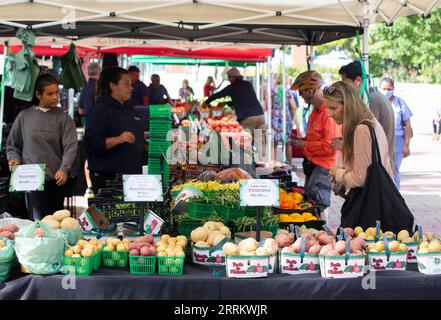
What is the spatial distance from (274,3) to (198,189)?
224 centimetres

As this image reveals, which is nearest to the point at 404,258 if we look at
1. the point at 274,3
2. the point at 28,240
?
the point at 28,240

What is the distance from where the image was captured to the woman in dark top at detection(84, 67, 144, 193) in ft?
24.3

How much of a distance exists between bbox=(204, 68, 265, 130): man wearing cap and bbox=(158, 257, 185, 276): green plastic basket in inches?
408

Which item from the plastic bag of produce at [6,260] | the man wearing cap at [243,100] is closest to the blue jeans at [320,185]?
the plastic bag of produce at [6,260]

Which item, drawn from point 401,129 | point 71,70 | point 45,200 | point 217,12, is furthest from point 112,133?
point 401,129

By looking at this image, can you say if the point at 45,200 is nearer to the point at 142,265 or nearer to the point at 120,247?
the point at 120,247

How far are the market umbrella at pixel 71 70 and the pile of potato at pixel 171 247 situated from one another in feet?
17.0

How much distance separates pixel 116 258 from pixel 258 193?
34.3 inches

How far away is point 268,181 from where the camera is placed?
4531mm

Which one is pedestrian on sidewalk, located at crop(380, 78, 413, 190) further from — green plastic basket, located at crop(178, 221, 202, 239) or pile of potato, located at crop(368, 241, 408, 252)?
pile of potato, located at crop(368, 241, 408, 252)

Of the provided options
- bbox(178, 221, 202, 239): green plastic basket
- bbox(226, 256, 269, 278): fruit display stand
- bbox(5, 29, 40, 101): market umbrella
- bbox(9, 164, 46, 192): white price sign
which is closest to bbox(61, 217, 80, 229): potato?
bbox(9, 164, 46, 192): white price sign

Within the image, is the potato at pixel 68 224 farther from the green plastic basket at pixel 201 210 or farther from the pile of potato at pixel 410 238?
the pile of potato at pixel 410 238

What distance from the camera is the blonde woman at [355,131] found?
5512 mm
